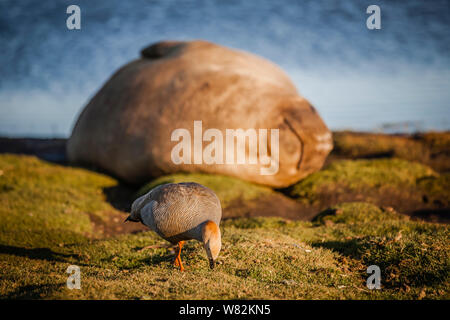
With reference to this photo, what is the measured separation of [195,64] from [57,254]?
8332 mm

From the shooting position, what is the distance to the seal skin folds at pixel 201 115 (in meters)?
12.4

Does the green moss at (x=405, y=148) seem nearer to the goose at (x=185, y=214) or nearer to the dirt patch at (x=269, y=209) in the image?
the dirt patch at (x=269, y=209)

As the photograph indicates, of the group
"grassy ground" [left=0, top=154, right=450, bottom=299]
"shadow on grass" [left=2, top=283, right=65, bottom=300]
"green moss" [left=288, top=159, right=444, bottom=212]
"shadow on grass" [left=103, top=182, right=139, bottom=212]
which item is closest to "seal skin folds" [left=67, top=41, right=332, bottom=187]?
"shadow on grass" [left=103, top=182, right=139, bottom=212]

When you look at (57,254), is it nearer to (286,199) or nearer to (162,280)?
(162,280)

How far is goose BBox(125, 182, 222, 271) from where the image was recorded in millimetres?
4859

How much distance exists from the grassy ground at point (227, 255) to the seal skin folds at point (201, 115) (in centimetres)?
186

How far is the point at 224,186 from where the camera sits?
37.3 feet

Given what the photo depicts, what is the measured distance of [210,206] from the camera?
534 centimetres

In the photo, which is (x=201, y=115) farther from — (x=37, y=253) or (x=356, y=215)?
(x=37, y=253)

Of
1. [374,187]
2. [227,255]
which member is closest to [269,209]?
[374,187]

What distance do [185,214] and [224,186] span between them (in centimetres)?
620

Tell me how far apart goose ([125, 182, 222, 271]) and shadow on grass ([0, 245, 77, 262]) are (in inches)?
93.5

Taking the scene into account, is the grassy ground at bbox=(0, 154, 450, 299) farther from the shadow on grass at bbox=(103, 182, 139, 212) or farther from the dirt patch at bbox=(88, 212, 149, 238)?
the shadow on grass at bbox=(103, 182, 139, 212)

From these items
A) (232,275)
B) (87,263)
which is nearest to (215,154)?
(87,263)
